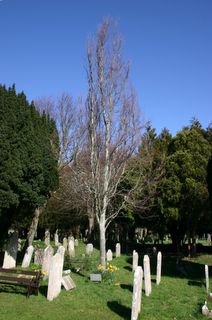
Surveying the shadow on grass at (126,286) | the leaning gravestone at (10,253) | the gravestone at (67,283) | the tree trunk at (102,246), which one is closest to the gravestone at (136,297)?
the gravestone at (67,283)

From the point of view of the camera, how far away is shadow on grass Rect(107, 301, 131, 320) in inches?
368

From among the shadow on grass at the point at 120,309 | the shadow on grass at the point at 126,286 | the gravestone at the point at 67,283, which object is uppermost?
the gravestone at the point at 67,283

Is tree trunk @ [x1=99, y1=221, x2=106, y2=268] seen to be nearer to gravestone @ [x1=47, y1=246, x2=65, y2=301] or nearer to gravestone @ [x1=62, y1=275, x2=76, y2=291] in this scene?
gravestone @ [x1=62, y1=275, x2=76, y2=291]

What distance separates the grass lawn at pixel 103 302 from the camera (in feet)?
30.2

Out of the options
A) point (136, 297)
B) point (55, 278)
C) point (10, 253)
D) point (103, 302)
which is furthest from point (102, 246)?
point (136, 297)

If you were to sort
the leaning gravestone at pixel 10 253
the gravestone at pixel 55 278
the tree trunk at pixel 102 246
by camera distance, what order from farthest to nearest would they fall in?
the leaning gravestone at pixel 10 253
the tree trunk at pixel 102 246
the gravestone at pixel 55 278

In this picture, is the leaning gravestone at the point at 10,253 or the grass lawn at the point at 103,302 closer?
the grass lawn at the point at 103,302

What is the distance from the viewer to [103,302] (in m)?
10.5

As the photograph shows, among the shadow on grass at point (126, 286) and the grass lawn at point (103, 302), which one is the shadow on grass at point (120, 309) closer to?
the grass lawn at point (103, 302)

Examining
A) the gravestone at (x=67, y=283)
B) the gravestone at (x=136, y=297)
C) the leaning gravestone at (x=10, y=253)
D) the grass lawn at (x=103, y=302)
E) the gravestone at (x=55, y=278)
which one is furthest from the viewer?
the leaning gravestone at (x=10, y=253)

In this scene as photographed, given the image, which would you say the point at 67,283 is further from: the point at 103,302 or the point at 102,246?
the point at 102,246

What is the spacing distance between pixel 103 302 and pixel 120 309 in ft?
2.51

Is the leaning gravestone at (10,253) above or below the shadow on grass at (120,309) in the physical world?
above

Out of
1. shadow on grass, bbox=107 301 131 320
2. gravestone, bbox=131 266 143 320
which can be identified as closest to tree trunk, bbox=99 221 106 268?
shadow on grass, bbox=107 301 131 320
